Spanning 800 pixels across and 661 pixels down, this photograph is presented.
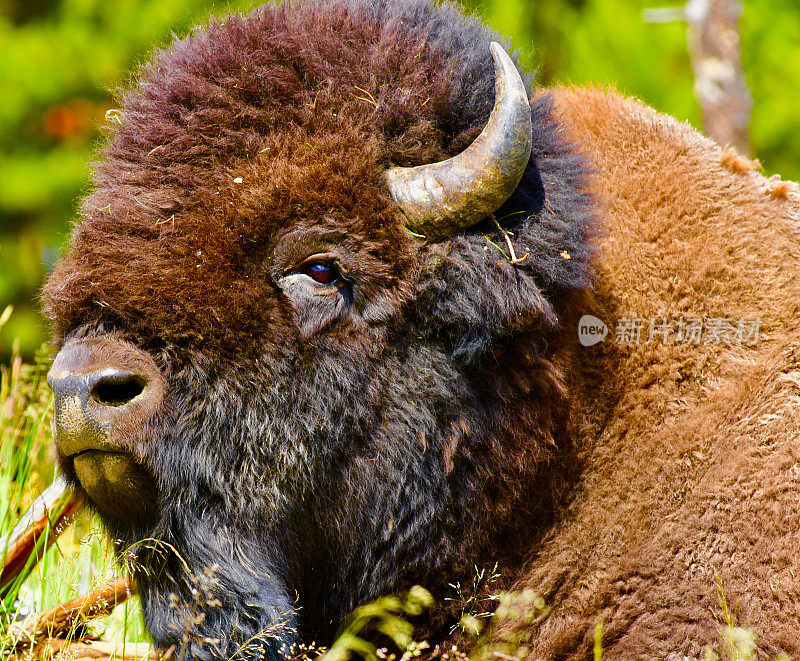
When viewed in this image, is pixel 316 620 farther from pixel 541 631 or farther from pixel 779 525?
pixel 779 525

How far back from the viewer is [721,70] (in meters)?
9.76

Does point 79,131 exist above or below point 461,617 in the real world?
below

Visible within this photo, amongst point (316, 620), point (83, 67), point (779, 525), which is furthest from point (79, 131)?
point (779, 525)

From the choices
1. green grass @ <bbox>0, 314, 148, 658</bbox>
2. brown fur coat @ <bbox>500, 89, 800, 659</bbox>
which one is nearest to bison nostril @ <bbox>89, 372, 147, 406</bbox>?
green grass @ <bbox>0, 314, 148, 658</bbox>

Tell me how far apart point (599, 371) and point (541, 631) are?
0.97 meters

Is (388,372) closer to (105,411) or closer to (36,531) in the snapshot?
(105,411)

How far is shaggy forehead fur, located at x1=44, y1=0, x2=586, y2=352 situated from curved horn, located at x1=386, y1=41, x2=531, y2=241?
0.08 metres

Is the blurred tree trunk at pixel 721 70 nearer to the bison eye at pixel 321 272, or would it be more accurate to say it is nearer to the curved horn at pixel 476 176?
the curved horn at pixel 476 176

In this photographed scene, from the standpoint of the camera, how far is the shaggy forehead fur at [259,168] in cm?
284

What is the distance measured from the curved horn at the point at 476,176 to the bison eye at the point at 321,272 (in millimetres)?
306

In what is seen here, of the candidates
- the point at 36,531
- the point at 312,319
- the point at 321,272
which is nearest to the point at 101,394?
the point at 312,319

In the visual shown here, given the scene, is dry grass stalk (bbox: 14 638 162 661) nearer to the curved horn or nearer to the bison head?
the bison head

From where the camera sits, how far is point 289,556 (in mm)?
3027

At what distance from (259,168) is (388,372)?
2.68 feet
